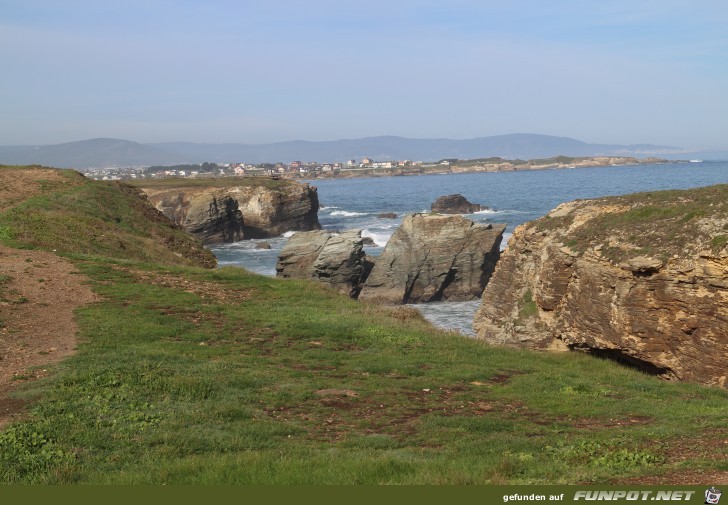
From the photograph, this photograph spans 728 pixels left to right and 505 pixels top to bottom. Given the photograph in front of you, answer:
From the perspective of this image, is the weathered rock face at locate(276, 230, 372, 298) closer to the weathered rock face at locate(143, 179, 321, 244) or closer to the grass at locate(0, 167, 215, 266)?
the grass at locate(0, 167, 215, 266)

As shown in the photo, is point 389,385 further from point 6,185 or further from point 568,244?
point 6,185

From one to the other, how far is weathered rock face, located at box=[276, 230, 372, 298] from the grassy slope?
24.5m

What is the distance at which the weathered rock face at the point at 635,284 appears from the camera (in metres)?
19.1

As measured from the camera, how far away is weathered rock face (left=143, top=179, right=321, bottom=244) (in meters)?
83.6

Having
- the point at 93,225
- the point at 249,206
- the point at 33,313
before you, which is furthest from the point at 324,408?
the point at 249,206

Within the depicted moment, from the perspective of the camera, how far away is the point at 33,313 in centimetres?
2030

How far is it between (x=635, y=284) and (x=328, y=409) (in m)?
11.4

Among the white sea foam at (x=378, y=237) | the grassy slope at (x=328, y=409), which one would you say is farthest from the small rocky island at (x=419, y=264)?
the grassy slope at (x=328, y=409)

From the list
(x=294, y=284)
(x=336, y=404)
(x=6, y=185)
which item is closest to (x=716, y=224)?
(x=336, y=404)

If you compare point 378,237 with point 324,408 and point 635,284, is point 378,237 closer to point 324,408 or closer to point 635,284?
point 635,284

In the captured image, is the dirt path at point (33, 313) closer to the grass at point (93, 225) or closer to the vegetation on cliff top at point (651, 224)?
the grass at point (93, 225)

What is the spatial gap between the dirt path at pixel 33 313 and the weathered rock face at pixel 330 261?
21.7m

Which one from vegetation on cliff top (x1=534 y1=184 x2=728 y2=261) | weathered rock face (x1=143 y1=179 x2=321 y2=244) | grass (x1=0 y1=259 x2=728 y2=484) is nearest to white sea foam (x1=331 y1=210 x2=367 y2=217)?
weathered rock face (x1=143 y1=179 x2=321 y2=244)

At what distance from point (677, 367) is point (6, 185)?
136ft
